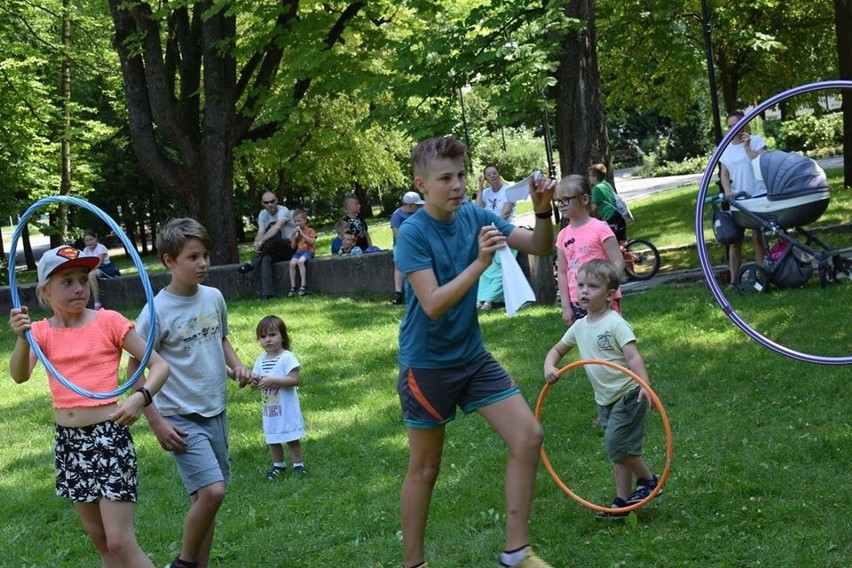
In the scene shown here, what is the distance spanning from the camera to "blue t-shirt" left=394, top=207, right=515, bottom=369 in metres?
4.84

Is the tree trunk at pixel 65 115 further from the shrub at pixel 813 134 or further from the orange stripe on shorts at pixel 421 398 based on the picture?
the orange stripe on shorts at pixel 421 398

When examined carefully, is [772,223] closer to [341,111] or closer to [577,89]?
[577,89]

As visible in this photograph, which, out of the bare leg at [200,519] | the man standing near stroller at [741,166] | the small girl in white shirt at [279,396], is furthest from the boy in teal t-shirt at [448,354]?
the man standing near stroller at [741,166]

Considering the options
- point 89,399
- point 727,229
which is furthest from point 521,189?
point 727,229

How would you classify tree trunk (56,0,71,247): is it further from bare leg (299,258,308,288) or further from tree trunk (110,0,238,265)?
bare leg (299,258,308,288)

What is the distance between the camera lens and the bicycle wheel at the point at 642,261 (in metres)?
16.0

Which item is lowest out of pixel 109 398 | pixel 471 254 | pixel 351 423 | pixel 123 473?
pixel 351 423

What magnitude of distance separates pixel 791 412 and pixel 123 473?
16.1 ft

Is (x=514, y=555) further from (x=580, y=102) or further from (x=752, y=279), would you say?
(x=580, y=102)

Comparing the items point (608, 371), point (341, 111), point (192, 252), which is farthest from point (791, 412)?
point (341, 111)

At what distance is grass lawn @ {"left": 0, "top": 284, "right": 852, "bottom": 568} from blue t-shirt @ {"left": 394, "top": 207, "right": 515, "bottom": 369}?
4.62ft

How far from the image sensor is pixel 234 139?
66.6 ft

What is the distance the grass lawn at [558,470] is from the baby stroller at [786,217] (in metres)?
0.31

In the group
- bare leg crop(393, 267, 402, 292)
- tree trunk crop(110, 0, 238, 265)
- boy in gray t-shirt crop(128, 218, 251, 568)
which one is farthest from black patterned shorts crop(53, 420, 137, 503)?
tree trunk crop(110, 0, 238, 265)
